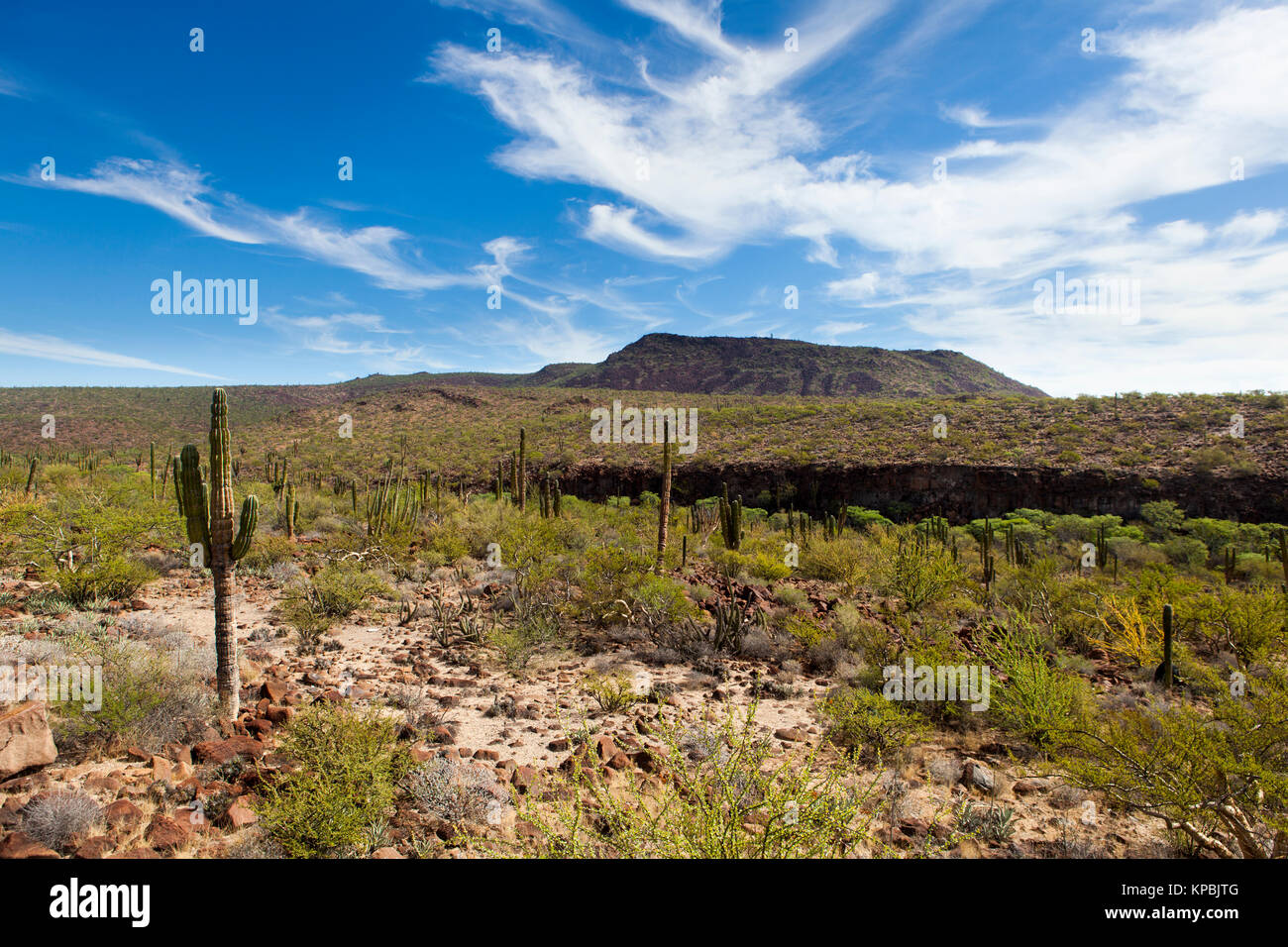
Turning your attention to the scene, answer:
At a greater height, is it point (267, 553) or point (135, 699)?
point (267, 553)

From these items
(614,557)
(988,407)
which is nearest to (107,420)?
(614,557)

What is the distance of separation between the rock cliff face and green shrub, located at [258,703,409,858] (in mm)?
25446

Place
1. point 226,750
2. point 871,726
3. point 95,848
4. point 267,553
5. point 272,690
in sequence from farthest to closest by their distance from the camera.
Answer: point 267,553 → point 272,690 → point 871,726 → point 226,750 → point 95,848

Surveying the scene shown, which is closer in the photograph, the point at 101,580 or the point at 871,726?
the point at 871,726

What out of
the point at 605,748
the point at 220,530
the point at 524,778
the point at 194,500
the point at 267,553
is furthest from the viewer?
the point at 267,553

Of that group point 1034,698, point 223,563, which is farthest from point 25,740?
point 1034,698

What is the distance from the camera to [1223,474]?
22.4 metres

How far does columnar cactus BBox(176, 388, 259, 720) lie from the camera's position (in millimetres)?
5195

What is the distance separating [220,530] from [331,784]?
3.15m

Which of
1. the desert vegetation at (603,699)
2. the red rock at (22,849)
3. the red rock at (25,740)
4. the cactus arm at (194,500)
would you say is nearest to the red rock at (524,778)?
the desert vegetation at (603,699)

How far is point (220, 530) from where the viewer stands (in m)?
5.40

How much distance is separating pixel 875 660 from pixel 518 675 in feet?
15.2

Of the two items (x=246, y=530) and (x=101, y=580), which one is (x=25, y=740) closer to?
(x=246, y=530)

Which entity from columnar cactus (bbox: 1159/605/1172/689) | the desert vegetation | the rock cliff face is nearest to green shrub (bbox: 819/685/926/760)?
the desert vegetation
